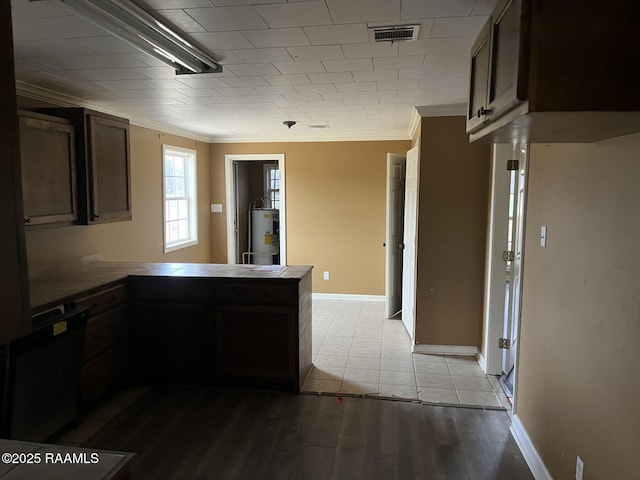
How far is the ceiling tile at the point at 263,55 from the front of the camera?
7.61ft

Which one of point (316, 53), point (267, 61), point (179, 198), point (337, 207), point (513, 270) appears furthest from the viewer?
point (337, 207)

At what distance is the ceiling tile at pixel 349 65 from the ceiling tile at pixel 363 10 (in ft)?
1.86

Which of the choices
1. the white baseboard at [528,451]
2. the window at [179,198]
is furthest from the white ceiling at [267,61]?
the white baseboard at [528,451]

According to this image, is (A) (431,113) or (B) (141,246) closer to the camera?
(A) (431,113)

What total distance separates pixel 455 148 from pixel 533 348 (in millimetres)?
2074

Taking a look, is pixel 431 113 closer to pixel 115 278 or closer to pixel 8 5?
pixel 115 278

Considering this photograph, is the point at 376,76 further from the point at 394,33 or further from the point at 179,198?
the point at 179,198

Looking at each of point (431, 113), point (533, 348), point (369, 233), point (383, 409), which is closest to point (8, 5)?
point (533, 348)

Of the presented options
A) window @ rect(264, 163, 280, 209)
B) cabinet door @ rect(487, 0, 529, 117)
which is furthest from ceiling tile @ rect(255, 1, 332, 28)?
window @ rect(264, 163, 280, 209)

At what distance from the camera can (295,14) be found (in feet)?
6.10

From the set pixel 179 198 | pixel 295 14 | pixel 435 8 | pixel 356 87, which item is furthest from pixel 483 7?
pixel 179 198

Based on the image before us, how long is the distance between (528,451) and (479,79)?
2.03m

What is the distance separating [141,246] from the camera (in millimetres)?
4645

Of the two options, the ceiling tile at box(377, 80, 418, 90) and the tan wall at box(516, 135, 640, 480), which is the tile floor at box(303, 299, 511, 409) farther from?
the ceiling tile at box(377, 80, 418, 90)
